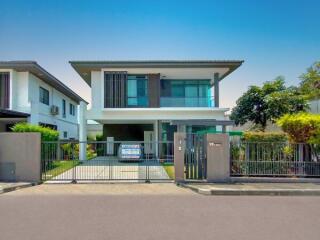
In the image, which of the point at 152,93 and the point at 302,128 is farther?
the point at 152,93

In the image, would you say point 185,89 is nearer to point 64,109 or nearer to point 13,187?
point 64,109

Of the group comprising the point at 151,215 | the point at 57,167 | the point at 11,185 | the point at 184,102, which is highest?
the point at 184,102

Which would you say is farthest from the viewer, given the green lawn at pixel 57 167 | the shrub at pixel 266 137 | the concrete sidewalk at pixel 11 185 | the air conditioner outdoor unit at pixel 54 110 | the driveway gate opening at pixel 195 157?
the air conditioner outdoor unit at pixel 54 110

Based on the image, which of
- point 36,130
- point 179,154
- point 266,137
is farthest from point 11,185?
point 266,137

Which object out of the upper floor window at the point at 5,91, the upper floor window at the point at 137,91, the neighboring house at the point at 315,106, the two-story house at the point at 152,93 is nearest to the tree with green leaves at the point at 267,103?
the neighboring house at the point at 315,106

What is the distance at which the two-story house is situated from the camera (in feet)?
76.2

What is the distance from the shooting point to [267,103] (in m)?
24.6

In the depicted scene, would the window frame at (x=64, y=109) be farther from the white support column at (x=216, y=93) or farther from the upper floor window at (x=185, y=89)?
the white support column at (x=216, y=93)

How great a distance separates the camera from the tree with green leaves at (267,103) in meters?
23.9

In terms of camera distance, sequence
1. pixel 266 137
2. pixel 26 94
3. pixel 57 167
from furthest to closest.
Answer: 1. pixel 26 94
2. pixel 57 167
3. pixel 266 137

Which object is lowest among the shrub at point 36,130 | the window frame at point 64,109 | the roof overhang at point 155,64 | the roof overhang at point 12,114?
the shrub at point 36,130

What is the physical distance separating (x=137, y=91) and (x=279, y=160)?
1364 cm

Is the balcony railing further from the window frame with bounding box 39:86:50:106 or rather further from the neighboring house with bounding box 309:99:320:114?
the window frame with bounding box 39:86:50:106

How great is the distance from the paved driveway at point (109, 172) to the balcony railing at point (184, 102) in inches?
340
